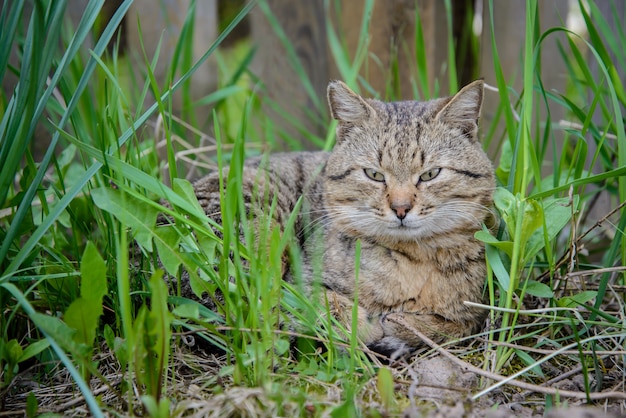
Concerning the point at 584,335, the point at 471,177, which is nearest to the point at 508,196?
the point at 471,177

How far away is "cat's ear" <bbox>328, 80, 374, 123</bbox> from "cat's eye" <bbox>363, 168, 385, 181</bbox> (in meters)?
0.25

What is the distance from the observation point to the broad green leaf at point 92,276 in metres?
1.88

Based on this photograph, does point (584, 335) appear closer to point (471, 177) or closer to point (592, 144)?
point (471, 177)

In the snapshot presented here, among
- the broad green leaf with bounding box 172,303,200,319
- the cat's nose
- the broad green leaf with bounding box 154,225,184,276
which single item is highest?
the broad green leaf with bounding box 154,225,184,276

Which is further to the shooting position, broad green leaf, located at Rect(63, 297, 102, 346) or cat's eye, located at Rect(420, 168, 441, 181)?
cat's eye, located at Rect(420, 168, 441, 181)

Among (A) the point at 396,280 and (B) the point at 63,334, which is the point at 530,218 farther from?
(B) the point at 63,334

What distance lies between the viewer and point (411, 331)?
242cm

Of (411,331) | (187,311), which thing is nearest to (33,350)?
(187,311)

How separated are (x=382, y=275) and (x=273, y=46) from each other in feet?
7.94

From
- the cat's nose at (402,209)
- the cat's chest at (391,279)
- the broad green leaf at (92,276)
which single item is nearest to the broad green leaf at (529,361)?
the cat's chest at (391,279)

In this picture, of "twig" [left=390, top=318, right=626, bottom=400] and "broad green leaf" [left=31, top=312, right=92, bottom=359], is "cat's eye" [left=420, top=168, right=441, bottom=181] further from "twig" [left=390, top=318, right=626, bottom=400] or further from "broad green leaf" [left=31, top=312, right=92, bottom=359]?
"broad green leaf" [left=31, top=312, right=92, bottom=359]

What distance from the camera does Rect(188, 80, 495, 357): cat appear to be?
2.55m

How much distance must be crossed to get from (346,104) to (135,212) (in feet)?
3.72

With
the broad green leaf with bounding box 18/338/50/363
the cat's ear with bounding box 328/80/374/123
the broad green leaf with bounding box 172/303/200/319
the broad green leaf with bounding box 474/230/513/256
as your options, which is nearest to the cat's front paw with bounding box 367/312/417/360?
the broad green leaf with bounding box 474/230/513/256
